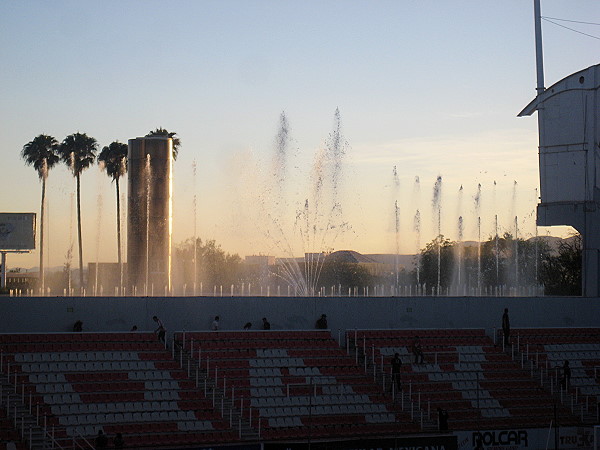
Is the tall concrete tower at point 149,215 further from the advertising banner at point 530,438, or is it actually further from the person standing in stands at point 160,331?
the advertising banner at point 530,438

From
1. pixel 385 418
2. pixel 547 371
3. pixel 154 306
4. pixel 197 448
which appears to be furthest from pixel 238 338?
pixel 547 371

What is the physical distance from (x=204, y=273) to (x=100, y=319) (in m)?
60.3

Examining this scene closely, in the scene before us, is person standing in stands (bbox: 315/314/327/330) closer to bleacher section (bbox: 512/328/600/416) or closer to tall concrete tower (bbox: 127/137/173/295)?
bleacher section (bbox: 512/328/600/416)

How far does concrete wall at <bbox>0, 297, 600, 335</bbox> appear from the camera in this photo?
34.2m

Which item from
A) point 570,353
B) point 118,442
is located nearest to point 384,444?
point 118,442

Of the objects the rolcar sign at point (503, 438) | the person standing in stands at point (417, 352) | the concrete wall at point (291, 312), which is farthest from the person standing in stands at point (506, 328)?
the rolcar sign at point (503, 438)

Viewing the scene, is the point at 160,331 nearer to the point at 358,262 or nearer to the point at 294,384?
the point at 294,384

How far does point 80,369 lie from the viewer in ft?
103

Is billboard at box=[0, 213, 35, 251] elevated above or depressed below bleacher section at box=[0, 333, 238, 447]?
above

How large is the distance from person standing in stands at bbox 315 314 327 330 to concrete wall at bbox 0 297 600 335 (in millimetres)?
231

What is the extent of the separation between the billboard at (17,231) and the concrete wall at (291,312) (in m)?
25.7

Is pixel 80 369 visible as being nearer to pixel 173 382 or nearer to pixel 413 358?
pixel 173 382

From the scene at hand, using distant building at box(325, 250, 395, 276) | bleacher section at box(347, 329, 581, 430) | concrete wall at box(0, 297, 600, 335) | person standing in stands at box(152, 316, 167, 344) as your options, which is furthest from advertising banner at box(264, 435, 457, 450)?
distant building at box(325, 250, 395, 276)

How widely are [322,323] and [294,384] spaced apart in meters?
5.13
